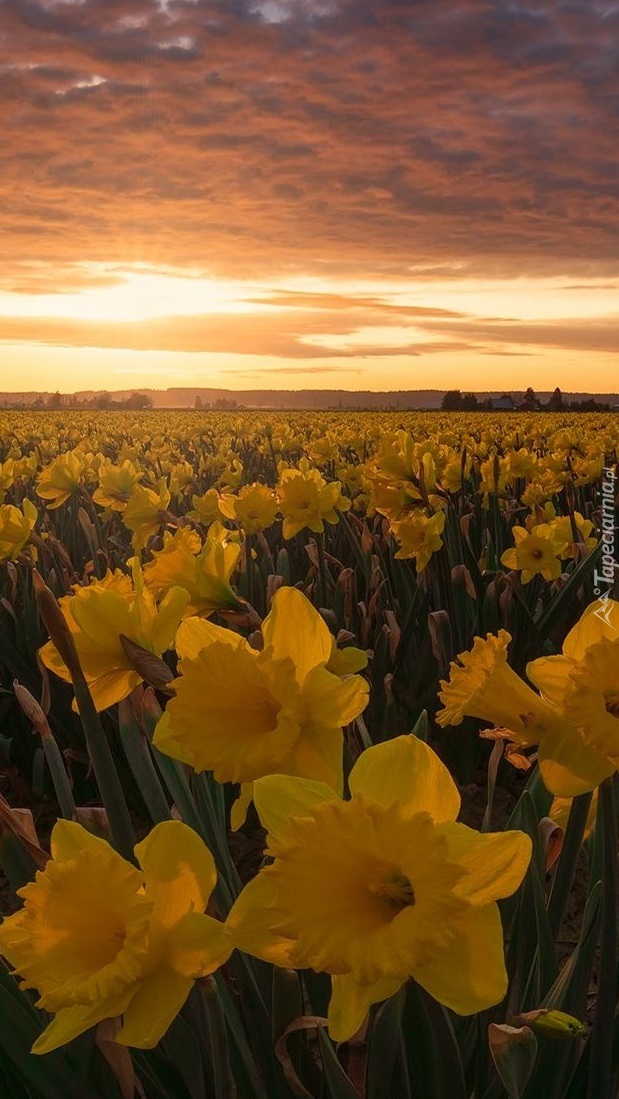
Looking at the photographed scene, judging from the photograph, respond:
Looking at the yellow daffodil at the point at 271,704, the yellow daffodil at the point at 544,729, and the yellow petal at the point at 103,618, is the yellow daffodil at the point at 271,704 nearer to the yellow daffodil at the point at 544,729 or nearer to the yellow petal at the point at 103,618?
the yellow daffodil at the point at 544,729

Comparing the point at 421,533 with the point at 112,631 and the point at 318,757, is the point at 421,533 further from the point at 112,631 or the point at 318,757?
the point at 318,757

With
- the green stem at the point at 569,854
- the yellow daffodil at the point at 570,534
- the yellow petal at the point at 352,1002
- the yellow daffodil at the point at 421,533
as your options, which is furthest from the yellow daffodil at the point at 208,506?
the yellow petal at the point at 352,1002

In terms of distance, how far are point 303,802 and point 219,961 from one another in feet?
0.57

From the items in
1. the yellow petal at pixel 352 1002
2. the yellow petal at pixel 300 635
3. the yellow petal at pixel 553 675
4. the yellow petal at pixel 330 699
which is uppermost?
the yellow petal at pixel 300 635

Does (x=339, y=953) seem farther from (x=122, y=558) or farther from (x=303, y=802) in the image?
(x=122, y=558)

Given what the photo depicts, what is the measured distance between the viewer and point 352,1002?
2.76 feet

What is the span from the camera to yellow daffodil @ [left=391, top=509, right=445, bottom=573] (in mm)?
3742

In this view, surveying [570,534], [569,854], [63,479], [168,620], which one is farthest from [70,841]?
[63,479]

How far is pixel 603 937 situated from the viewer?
1105 mm

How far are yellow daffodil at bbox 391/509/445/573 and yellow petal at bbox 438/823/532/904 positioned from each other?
9.50 ft

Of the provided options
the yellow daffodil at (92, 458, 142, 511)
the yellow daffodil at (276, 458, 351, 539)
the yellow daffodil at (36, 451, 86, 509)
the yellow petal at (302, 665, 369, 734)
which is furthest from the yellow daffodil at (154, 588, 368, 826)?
the yellow daffodil at (36, 451, 86, 509)

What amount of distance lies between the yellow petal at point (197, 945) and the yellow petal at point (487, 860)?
0.75 feet

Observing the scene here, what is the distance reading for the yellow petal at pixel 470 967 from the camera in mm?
824

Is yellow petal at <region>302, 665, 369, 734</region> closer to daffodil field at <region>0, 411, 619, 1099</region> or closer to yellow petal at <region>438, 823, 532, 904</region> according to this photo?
daffodil field at <region>0, 411, 619, 1099</region>
